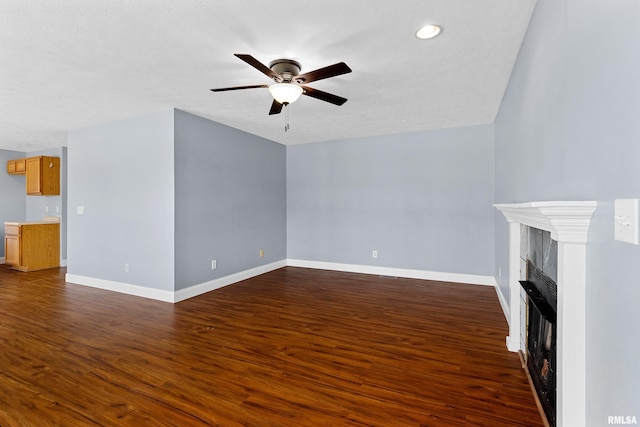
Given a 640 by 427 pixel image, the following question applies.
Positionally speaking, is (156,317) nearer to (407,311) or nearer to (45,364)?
(45,364)

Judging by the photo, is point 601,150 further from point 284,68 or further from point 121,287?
point 121,287

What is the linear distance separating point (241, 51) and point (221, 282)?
3.19 meters

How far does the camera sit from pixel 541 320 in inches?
69.5

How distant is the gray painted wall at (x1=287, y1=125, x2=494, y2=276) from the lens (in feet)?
14.9

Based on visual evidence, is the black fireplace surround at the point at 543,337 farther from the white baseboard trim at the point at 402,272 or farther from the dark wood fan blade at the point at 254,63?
the white baseboard trim at the point at 402,272

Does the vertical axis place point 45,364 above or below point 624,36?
below

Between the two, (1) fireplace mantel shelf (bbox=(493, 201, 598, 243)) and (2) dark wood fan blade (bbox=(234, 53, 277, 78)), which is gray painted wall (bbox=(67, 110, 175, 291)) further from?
(1) fireplace mantel shelf (bbox=(493, 201, 598, 243))

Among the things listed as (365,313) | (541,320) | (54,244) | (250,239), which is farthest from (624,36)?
(54,244)

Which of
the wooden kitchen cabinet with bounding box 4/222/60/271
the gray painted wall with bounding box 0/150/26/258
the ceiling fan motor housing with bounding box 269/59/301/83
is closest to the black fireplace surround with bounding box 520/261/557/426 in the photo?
the ceiling fan motor housing with bounding box 269/59/301/83

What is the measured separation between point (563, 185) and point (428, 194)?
356 cm

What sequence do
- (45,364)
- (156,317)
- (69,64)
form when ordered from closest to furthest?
1. (45,364)
2. (69,64)
3. (156,317)

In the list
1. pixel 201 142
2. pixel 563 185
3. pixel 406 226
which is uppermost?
pixel 201 142

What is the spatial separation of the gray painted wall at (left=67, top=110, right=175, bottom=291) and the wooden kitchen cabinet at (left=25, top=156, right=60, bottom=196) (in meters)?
2.05

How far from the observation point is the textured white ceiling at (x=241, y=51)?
6.20ft
